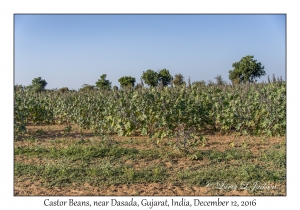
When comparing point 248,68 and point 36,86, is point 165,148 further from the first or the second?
point 248,68

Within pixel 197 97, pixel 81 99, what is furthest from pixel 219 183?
pixel 81 99

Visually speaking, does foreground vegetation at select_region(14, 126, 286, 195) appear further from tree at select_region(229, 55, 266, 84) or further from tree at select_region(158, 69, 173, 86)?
tree at select_region(229, 55, 266, 84)

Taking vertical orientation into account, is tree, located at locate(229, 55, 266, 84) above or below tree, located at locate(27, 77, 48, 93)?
above

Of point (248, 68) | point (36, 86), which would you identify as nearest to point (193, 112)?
point (36, 86)

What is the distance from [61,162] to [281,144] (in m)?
5.30

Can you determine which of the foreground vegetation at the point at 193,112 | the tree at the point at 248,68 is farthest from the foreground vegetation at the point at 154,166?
the tree at the point at 248,68

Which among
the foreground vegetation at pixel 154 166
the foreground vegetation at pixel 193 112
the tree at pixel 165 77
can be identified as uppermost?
the tree at pixel 165 77

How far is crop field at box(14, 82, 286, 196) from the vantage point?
18.0ft

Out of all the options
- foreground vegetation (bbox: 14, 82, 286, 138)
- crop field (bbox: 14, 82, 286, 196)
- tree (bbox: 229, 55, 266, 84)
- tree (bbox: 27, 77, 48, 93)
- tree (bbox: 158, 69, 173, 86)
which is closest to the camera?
crop field (bbox: 14, 82, 286, 196)

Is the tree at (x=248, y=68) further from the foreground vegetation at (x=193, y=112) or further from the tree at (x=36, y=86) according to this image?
the foreground vegetation at (x=193, y=112)

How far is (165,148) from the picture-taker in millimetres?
8141

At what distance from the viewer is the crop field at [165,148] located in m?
5.48

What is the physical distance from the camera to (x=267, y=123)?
9.75 meters

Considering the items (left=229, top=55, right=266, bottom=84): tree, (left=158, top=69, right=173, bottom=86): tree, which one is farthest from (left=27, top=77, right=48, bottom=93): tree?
(left=229, top=55, right=266, bottom=84): tree
